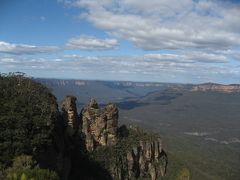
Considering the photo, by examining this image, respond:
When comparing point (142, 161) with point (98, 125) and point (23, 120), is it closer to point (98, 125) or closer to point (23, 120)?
point (98, 125)

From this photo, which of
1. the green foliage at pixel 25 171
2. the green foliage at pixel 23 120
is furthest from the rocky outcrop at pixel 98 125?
the green foliage at pixel 25 171

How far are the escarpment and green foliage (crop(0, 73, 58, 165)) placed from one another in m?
11.0

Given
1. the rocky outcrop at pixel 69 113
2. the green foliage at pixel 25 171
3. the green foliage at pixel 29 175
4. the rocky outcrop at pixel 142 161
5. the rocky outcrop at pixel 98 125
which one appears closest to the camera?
the green foliage at pixel 29 175

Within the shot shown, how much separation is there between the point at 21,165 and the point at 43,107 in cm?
1481

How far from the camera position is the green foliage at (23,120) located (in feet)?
175

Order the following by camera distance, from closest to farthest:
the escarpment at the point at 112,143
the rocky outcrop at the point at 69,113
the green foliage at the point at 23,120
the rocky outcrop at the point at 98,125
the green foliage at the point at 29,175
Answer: the green foliage at the point at 29,175
the green foliage at the point at 23,120
the rocky outcrop at the point at 69,113
the escarpment at the point at 112,143
the rocky outcrop at the point at 98,125

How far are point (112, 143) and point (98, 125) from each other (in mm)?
4175

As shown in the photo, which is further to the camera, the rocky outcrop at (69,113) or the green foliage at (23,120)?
the rocky outcrop at (69,113)

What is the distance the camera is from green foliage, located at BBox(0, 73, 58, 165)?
175 ft

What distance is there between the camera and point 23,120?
56812 millimetres

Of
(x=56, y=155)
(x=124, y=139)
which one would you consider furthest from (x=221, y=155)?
(x=56, y=155)

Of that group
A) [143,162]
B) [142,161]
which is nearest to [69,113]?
[142,161]

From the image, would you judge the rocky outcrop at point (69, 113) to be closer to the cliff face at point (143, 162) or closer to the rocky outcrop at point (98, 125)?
the rocky outcrop at point (98, 125)

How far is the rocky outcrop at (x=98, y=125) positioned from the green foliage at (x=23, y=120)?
1254 centimetres
